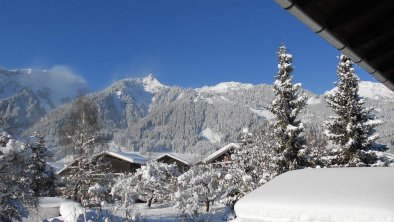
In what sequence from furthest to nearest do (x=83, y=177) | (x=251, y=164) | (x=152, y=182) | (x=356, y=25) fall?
1. (x=152, y=182)
2. (x=83, y=177)
3. (x=251, y=164)
4. (x=356, y=25)

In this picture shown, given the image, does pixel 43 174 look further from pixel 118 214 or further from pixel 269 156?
pixel 269 156

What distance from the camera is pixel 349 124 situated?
20.8 metres

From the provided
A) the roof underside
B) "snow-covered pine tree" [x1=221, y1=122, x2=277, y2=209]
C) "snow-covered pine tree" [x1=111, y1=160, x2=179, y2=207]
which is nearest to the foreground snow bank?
Result: the roof underside

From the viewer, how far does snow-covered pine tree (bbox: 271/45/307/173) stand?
22.2 meters

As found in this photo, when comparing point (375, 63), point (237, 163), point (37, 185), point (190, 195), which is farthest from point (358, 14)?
point (37, 185)

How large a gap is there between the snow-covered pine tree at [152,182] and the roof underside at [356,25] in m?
25.8

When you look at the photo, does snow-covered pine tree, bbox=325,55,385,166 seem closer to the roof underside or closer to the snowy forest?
the snowy forest

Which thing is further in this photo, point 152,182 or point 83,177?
point 152,182

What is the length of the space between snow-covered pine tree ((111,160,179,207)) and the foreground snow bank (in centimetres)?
2524

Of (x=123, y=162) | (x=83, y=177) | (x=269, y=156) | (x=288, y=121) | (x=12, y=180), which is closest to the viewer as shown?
(x=12, y=180)

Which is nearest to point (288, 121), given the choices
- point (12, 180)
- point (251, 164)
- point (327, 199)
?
point (251, 164)

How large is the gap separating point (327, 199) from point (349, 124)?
18.7 meters

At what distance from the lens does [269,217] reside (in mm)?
3365

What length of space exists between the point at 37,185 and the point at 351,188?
2742 centimetres
